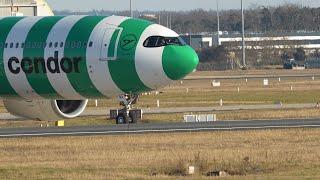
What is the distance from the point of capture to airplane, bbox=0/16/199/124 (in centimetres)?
4712

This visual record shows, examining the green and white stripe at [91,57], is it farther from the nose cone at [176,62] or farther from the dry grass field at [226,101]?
the dry grass field at [226,101]

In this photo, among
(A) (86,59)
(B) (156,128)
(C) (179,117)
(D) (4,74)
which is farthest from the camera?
(C) (179,117)

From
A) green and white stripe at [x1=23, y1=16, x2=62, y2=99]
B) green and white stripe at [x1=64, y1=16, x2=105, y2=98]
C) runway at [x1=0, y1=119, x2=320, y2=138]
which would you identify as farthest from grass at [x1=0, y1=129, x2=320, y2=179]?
green and white stripe at [x1=23, y1=16, x2=62, y2=99]

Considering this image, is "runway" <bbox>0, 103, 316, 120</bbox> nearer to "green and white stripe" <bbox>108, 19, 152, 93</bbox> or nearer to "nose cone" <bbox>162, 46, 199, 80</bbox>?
"green and white stripe" <bbox>108, 19, 152, 93</bbox>

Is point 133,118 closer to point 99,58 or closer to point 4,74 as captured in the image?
point 99,58

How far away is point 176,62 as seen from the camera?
46.8m

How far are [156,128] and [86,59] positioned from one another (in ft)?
17.2

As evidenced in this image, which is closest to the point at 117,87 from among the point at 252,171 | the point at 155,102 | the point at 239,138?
the point at 239,138

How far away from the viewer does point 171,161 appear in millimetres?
34875

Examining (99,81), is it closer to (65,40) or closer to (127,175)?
(65,40)

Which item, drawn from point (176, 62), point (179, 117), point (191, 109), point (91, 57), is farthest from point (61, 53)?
point (191, 109)

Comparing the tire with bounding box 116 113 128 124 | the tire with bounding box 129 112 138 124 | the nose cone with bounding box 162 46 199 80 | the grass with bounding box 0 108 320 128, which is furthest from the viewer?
the grass with bounding box 0 108 320 128

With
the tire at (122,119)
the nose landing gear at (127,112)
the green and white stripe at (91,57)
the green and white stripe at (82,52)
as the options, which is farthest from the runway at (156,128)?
the green and white stripe at (82,52)

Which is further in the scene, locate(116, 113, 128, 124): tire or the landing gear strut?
locate(116, 113, 128, 124): tire
